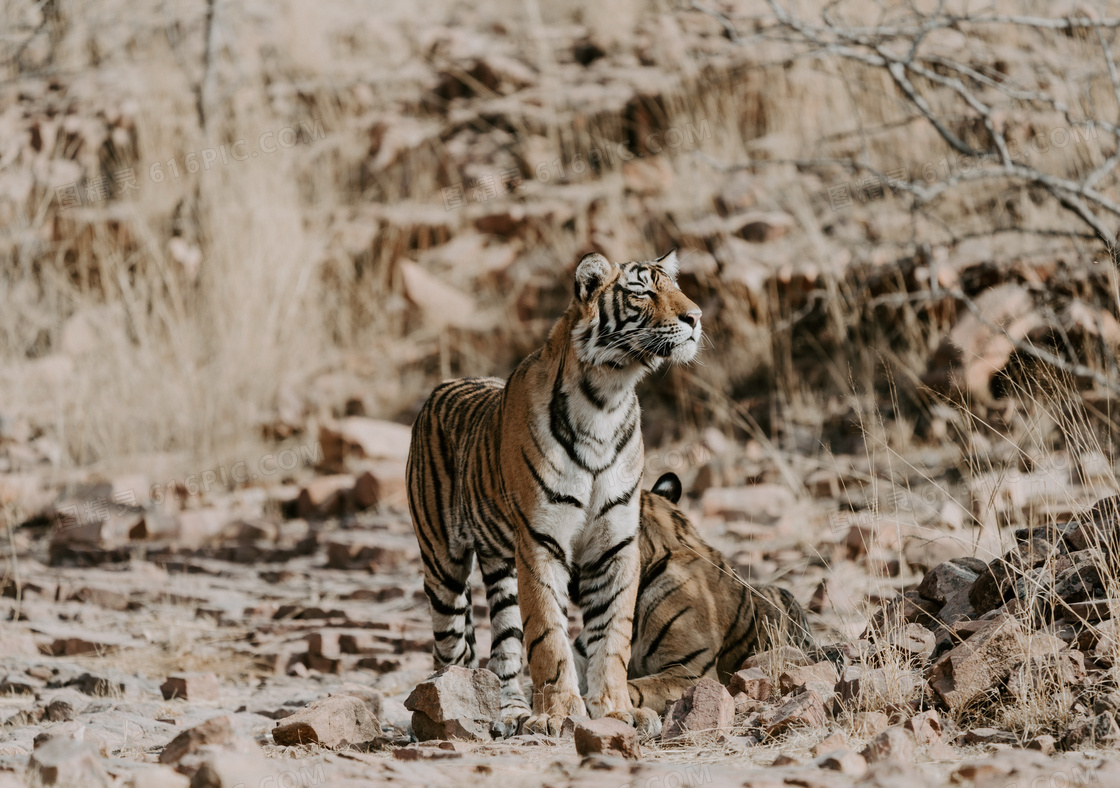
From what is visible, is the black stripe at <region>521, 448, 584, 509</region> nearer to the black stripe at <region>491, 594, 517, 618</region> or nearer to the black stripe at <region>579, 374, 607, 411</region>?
the black stripe at <region>579, 374, 607, 411</region>

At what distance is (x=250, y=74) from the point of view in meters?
12.9

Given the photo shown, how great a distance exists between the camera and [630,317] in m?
3.92

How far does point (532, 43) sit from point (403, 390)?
505 cm

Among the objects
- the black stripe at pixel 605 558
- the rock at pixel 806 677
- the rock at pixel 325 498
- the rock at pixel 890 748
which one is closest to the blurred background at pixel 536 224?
the rock at pixel 325 498

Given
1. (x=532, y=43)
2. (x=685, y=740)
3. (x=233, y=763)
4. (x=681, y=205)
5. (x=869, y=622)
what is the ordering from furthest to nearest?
(x=532, y=43)
(x=681, y=205)
(x=869, y=622)
(x=685, y=740)
(x=233, y=763)

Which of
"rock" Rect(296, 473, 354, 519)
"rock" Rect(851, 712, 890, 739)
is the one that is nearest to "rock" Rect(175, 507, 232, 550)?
"rock" Rect(296, 473, 354, 519)

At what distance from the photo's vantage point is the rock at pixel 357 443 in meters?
8.53

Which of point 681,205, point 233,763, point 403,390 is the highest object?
point 233,763

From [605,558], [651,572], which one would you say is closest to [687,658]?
[651,572]

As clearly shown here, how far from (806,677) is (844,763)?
36.9 inches

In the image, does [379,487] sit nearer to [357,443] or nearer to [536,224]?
[357,443]

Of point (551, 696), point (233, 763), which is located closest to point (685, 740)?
point (551, 696)

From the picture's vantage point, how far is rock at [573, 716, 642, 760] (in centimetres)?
A: 296

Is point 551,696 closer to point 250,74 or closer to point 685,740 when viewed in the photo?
point 685,740
